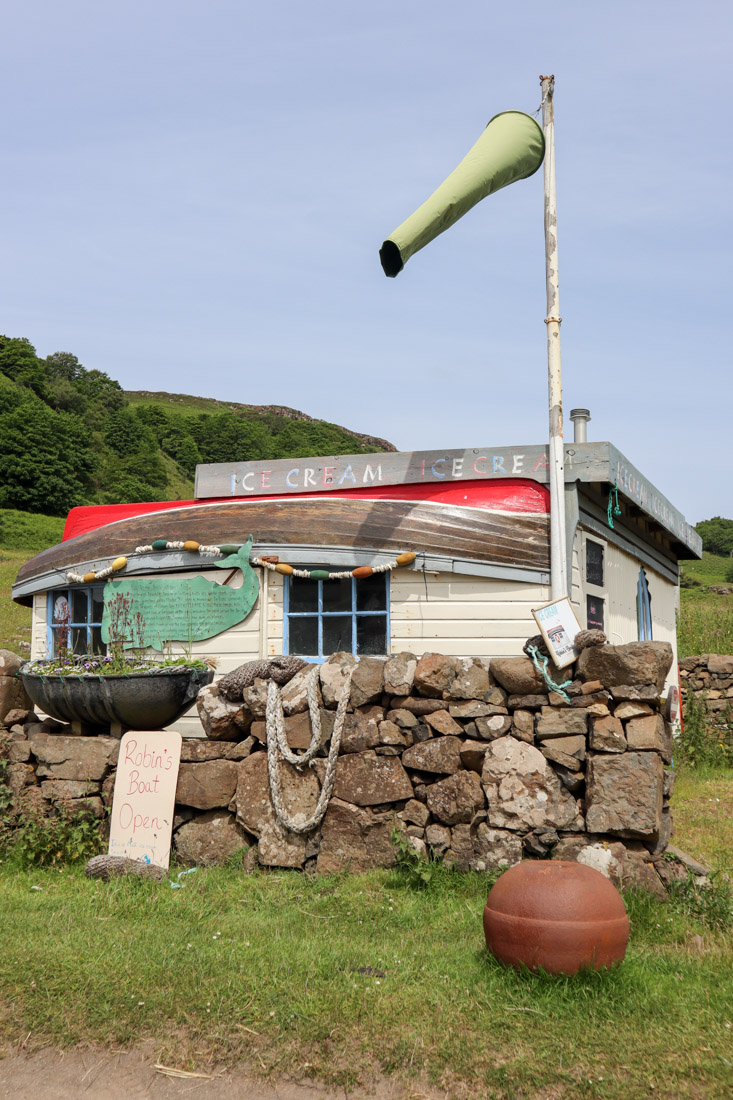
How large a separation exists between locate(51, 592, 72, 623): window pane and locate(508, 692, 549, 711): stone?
A: 5.53 m

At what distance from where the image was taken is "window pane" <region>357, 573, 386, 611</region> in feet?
27.9

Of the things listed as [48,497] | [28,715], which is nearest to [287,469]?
[28,715]

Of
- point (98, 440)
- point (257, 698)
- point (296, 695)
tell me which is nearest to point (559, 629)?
point (296, 695)

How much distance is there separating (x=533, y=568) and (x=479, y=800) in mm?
2539

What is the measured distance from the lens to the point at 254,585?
866 cm

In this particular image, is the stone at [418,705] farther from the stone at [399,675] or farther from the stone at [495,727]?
the stone at [495,727]

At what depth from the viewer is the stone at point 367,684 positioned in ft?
21.9

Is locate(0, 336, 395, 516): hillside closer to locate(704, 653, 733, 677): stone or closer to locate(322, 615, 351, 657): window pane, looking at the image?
locate(704, 653, 733, 677): stone

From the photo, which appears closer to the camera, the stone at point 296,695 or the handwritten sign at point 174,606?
the stone at point 296,695

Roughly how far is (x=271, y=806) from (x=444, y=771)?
134cm

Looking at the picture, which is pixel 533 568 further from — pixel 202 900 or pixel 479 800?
pixel 202 900

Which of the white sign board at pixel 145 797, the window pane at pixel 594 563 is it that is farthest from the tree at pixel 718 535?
the white sign board at pixel 145 797

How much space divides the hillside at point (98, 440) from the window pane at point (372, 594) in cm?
4157

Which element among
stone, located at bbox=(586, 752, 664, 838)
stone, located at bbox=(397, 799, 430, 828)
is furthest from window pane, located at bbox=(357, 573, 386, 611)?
stone, located at bbox=(586, 752, 664, 838)
